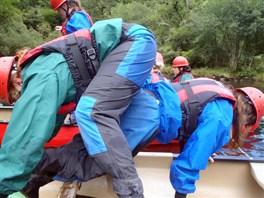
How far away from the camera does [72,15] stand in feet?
13.0

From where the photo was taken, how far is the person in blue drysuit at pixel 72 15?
3838 millimetres

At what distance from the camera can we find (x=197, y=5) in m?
36.3

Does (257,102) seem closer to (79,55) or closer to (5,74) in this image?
(79,55)

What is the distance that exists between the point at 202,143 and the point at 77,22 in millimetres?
2243

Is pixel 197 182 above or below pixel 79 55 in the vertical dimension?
below

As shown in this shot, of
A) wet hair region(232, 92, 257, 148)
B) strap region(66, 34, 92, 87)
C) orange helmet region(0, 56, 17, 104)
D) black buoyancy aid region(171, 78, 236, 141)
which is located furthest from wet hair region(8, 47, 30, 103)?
wet hair region(232, 92, 257, 148)

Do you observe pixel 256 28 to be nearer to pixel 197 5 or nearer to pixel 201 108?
pixel 197 5

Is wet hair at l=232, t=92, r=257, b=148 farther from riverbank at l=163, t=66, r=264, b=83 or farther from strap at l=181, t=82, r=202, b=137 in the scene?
riverbank at l=163, t=66, r=264, b=83

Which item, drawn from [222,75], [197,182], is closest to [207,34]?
[222,75]

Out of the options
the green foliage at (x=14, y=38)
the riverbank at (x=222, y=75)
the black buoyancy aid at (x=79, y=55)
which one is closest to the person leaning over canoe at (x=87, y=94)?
the black buoyancy aid at (x=79, y=55)

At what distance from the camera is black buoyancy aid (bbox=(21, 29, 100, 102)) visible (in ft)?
6.04

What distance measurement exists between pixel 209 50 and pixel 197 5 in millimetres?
8763

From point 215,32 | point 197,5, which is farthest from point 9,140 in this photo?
point 197,5

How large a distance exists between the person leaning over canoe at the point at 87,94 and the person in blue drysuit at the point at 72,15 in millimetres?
1941
